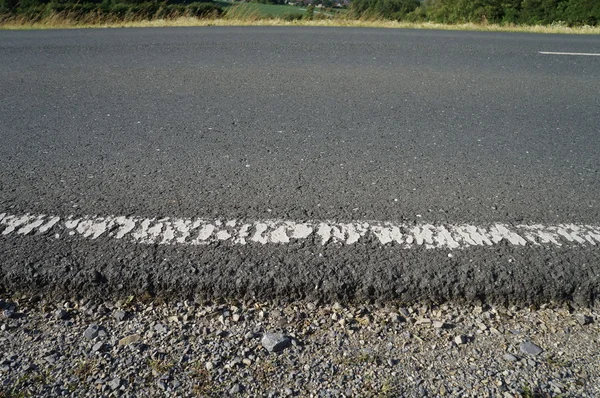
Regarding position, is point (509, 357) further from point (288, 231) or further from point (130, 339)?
point (130, 339)

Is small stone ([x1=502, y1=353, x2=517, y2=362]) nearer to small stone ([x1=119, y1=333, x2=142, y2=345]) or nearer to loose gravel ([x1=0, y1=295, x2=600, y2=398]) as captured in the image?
loose gravel ([x1=0, y1=295, x2=600, y2=398])

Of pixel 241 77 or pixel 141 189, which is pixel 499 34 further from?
pixel 141 189

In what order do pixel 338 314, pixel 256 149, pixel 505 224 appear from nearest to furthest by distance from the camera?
pixel 338 314 → pixel 505 224 → pixel 256 149

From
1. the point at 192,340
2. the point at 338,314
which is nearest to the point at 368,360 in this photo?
the point at 338,314

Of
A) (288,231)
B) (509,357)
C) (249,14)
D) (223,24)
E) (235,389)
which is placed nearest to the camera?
(235,389)

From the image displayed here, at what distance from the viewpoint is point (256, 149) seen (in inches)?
119

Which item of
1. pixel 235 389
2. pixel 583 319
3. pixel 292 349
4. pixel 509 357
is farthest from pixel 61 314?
Result: pixel 583 319

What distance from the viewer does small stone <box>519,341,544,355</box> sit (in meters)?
1.56

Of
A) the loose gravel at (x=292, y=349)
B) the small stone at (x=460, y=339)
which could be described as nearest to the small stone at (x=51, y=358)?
the loose gravel at (x=292, y=349)

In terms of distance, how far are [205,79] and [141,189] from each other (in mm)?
2592

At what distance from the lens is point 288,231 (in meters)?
2.10

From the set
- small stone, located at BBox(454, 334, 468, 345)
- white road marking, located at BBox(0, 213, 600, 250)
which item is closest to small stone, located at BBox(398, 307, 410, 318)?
small stone, located at BBox(454, 334, 468, 345)

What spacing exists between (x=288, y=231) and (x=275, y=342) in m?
0.62

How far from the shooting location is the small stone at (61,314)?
1678 mm
